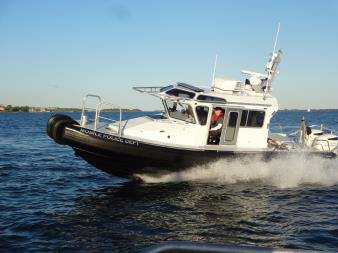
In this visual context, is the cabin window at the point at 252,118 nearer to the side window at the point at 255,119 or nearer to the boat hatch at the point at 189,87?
the side window at the point at 255,119

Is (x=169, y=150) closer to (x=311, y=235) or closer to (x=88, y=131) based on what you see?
(x=88, y=131)

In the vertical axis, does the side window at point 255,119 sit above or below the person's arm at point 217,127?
above

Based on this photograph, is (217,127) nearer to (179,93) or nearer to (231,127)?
(231,127)

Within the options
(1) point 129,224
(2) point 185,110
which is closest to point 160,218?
(1) point 129,224

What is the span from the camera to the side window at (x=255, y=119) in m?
13.6

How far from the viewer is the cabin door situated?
13.3m

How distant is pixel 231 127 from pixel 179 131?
6.02ft

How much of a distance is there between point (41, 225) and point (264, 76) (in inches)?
376

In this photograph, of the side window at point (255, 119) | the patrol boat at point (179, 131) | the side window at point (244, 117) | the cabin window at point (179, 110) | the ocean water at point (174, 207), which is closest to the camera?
the ocean water at point (174, 207)

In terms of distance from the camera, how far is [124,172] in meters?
12.7

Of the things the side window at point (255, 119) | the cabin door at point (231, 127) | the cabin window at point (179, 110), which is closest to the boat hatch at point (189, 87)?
the cabin window at point (179, 110)

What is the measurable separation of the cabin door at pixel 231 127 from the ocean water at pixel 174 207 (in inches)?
30.5

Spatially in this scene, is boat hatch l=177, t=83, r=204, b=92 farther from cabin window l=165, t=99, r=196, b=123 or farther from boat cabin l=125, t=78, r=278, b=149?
cabin window l=165, t=99, r=196, b=123

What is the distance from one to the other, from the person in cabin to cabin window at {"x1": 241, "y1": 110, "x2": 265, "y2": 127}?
2.61 feet
